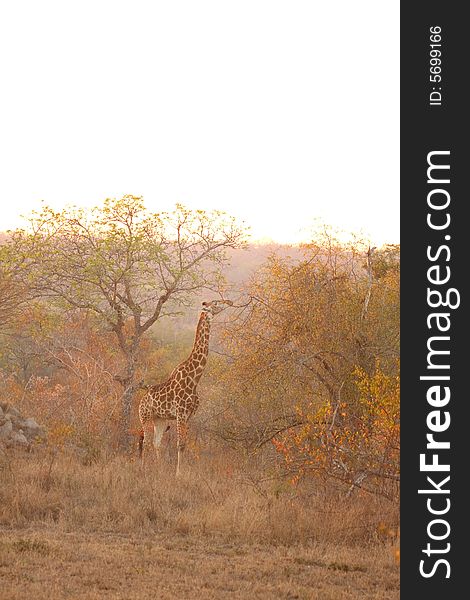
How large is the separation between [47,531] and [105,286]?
357 inches

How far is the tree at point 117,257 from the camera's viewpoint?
63.0 ft

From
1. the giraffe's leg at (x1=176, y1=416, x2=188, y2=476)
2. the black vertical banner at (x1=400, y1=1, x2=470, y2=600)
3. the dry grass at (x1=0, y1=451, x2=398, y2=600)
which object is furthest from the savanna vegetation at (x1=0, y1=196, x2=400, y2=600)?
the black vertical banner at (x1=400, y1=1, x2=470, y2=600)

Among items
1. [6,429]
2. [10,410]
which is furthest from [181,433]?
[10,410]

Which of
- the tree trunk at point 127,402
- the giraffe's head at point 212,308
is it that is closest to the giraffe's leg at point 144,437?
the tree trunk at point 127,402

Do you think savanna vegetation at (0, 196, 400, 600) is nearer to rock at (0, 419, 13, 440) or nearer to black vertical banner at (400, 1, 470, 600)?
rock at (0, 419, 13, 440)

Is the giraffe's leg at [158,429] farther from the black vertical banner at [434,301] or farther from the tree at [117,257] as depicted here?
the black vertical banner at [434,301]

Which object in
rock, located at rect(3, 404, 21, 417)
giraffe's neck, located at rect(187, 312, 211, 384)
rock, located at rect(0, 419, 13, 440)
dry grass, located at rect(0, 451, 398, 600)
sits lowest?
dry grass, located at rect(0, 451, 398, 600)

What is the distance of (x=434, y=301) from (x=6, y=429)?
12.2 metres

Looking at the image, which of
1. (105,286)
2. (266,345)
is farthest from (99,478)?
(105,286)

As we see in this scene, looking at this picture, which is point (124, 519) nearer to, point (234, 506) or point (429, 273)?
point (234, 506)

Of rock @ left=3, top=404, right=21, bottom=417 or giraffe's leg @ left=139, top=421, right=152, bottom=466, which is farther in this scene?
rock @ left=3, top=404, right=21, bottom=417

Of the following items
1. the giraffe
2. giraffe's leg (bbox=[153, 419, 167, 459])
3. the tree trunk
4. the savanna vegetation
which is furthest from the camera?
the tree trunk

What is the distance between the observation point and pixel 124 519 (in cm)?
1195

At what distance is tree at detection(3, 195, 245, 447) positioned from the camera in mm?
19188
